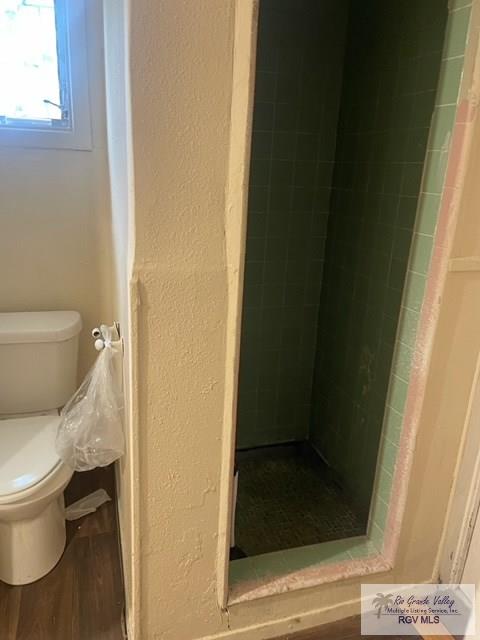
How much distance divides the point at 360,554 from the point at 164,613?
0.61m

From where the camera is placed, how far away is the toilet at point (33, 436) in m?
1.48

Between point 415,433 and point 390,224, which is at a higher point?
point 390,224

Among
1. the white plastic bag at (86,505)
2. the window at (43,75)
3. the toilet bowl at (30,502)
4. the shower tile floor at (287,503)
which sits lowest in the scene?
the shower tile floor at (287,503)

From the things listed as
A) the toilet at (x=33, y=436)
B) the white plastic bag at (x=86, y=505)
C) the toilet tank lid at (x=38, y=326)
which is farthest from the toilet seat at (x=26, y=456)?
the white plastic bag at (x=86, y=505)

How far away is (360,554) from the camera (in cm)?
152

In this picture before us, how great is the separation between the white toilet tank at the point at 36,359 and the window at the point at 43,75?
0.65 meters

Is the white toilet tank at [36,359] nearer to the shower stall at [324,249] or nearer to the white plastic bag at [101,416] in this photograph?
the white plastic bag at [101,416]

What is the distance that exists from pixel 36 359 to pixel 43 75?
1033 millimetres

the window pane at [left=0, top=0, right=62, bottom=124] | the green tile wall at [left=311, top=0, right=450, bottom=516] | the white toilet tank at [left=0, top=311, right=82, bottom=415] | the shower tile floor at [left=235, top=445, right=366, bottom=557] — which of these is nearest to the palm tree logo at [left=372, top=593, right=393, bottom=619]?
the shower tile floor at [left=235, top=445, right=366, bottom=557]

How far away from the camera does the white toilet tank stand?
68.6 inches

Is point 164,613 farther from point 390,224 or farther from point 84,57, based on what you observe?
point 84,57

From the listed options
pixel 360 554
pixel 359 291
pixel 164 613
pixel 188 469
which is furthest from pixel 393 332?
pixel 164 613

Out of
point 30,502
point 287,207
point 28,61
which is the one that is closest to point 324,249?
point 287,207

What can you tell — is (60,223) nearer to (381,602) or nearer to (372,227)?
(372,227)
